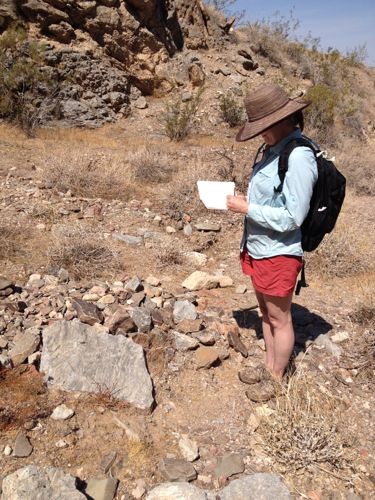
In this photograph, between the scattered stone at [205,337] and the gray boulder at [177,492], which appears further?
the scattered stone at [205,337]

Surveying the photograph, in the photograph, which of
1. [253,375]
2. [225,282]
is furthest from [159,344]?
[225,282]

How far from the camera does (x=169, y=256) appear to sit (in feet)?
13.3

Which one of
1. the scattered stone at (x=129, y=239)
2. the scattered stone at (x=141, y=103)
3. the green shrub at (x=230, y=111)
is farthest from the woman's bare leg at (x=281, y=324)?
the scattered stone at (x=141, y=103)

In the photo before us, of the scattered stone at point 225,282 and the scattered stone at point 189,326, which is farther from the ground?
the scattered stone at point 189,326

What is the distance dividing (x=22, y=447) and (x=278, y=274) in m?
1.49

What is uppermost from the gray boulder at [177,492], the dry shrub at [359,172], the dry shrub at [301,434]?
the dry shrub at [359,172]

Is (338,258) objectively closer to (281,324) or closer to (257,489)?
(281,324)

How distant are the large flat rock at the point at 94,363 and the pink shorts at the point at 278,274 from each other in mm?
908

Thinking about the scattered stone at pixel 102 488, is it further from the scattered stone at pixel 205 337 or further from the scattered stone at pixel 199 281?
the scattered stone at pixel 199 281

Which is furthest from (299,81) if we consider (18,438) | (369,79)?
(18,438)

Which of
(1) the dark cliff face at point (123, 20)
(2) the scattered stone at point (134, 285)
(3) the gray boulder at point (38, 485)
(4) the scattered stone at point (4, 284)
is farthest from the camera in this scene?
(1) the dark cliff face at point (123, 20)

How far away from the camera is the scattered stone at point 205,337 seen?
288 centimetres

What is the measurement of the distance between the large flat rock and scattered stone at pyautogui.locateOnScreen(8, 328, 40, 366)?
3.0 inches

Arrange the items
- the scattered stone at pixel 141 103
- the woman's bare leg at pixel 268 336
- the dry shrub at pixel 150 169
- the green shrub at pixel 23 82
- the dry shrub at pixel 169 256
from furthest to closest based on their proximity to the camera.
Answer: the scattered stone at pixel 141 103 < the green shrub at pixel 23 82 < the dry shrub at pixel 150 169 < the dry shrub at pixel 169 256 < the woman's bare leg at pixel 268 336
